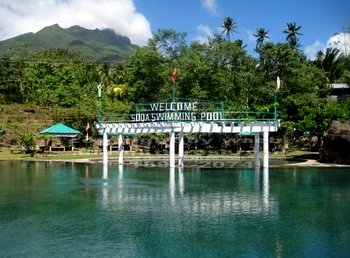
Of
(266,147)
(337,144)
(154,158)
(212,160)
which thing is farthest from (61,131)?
(337,144)

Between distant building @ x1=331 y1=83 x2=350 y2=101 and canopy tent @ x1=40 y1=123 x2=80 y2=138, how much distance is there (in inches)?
1594

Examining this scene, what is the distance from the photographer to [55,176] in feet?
119

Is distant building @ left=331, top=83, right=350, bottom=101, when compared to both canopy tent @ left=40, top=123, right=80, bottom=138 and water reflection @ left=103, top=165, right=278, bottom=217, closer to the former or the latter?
canopy tent @ left=40, top=123, right=80, bottom=138

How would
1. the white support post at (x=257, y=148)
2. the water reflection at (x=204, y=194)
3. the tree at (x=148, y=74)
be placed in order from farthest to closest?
the tree at (x=148, y=74)
the white support post at (x=257, y=148)
the water reflection at (x=204, y=194)

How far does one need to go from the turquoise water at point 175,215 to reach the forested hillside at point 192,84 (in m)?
22.1

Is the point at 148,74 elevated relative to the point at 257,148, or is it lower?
elevated

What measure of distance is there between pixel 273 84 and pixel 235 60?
6972 mm

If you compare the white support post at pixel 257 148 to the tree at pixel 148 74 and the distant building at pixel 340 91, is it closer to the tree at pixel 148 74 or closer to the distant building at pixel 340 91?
the tree at pixel 148 74

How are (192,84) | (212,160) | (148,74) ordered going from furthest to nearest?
(148,74), (192,84), (212,160)

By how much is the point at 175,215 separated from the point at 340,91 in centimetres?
6487

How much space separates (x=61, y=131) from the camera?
57781 millimetres

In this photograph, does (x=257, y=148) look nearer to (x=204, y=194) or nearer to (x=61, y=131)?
(x=204, y=194)

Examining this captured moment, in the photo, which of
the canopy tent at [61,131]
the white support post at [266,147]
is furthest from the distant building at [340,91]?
the white support post at [266,147]

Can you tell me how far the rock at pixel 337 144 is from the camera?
42.2 metres
